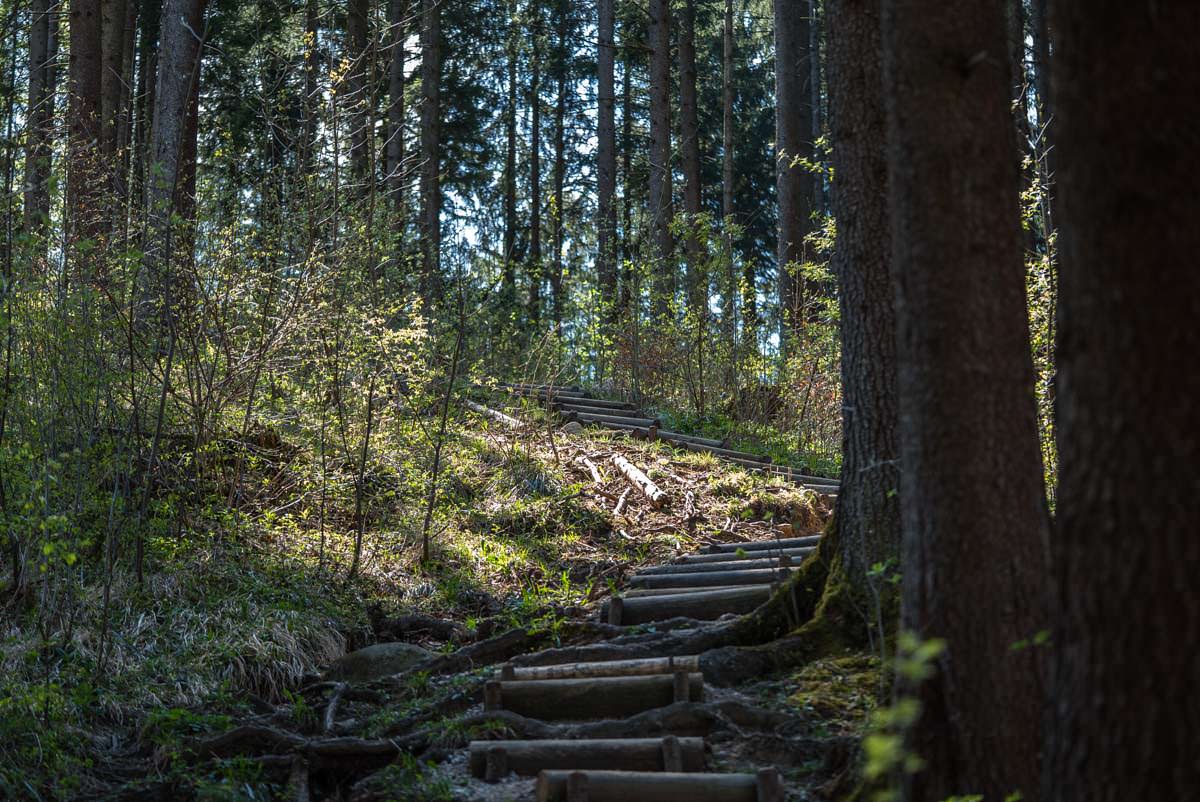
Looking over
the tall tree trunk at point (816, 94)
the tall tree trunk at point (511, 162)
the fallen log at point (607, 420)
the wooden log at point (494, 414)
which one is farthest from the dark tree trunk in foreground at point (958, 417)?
the tall tree trunk at point (511, 162)

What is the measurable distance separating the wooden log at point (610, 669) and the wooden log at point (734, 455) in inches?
236

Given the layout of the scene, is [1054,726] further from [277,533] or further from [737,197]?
[737,197]

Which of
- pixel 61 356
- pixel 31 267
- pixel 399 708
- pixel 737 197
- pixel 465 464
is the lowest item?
pixel 399 708

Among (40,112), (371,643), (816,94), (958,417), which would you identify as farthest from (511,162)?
(958,417)

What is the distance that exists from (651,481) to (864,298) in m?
5.48

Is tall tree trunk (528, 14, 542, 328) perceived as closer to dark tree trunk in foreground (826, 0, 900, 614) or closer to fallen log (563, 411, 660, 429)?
fallen log (563, 411, 660, 429)

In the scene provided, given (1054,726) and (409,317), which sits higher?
(409,317)

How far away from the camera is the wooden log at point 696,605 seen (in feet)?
21.9

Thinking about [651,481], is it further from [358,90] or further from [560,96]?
[560,96]

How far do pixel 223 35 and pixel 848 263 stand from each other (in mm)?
20188

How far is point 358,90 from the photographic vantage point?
860 centimetres

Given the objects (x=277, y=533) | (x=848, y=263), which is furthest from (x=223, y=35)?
(x=848, y=263)

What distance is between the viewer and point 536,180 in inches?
1266

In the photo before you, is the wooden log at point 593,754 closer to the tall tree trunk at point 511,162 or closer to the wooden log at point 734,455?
the wooden log at point 734,455
